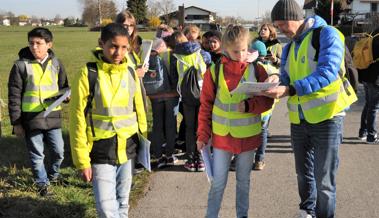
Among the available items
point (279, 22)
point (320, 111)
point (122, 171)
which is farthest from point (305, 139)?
point (122, 171)

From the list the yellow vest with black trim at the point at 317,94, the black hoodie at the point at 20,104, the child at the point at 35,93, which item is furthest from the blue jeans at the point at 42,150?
the yellow vest with black trim at the point at 317,94

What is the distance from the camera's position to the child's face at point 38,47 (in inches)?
185

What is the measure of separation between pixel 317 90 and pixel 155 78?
281 centimetres

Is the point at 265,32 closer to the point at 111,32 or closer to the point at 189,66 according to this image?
the point at 189,66

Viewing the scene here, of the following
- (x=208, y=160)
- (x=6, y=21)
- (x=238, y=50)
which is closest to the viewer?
(x=238, y=50)

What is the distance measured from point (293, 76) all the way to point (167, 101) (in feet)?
8.40

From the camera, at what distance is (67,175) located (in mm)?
5402

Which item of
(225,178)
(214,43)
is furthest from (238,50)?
(214,43)

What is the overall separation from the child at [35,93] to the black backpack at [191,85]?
157cm

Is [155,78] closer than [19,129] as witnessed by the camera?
No

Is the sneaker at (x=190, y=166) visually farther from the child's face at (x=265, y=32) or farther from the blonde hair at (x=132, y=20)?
the child's face at (x=265, y=32)

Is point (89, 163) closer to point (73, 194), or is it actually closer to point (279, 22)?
point (73, 194)

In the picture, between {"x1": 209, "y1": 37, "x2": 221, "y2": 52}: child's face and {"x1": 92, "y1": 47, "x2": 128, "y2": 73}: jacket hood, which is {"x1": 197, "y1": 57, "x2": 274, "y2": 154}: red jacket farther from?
{"x1": 209, "y1": 37, "x2": 221, "y2": 52}: child's face

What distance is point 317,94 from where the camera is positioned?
3.47 meters
